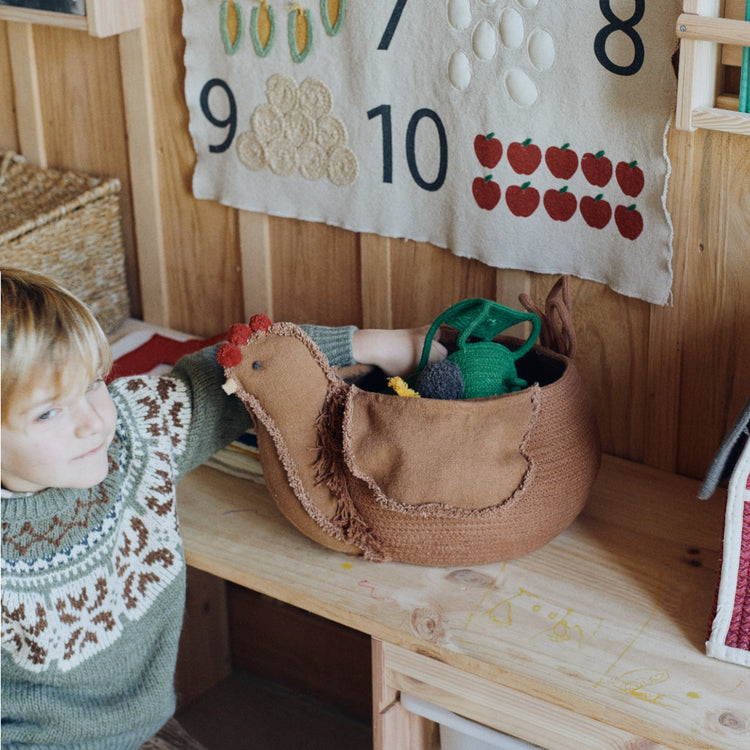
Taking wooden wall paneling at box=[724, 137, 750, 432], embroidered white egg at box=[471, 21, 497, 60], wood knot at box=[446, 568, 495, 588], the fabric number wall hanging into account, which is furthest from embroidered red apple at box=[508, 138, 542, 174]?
wood knot at box=[446, 568, 495, 588]

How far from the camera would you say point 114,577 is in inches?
43.4

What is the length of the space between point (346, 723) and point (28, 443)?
946 millimetres

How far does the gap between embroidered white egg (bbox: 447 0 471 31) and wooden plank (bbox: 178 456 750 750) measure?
555 mm

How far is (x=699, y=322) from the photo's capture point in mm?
1167

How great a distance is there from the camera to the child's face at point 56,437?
38.4 inches

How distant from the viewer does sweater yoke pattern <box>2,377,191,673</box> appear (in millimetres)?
1052

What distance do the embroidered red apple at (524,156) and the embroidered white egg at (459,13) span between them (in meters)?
0.14

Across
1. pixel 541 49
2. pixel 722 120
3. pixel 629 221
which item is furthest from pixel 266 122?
pixel 722 120

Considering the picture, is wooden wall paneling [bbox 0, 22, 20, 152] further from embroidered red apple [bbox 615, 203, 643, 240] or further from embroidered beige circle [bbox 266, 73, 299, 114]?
embroidered red apple [bbox 615, 203, 643, 240]

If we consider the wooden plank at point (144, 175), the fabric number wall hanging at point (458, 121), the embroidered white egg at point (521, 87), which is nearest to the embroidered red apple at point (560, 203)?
the fabric number wall hanging at point (458, 121)

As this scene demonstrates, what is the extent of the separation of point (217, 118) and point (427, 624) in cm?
77

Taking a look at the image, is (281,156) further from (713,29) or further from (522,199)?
(713,29)

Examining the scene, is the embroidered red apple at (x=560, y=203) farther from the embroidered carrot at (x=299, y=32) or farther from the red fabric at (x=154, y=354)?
the red fabric at (x=154, y=354)

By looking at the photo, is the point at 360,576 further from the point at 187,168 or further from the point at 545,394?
the point at 187,168
